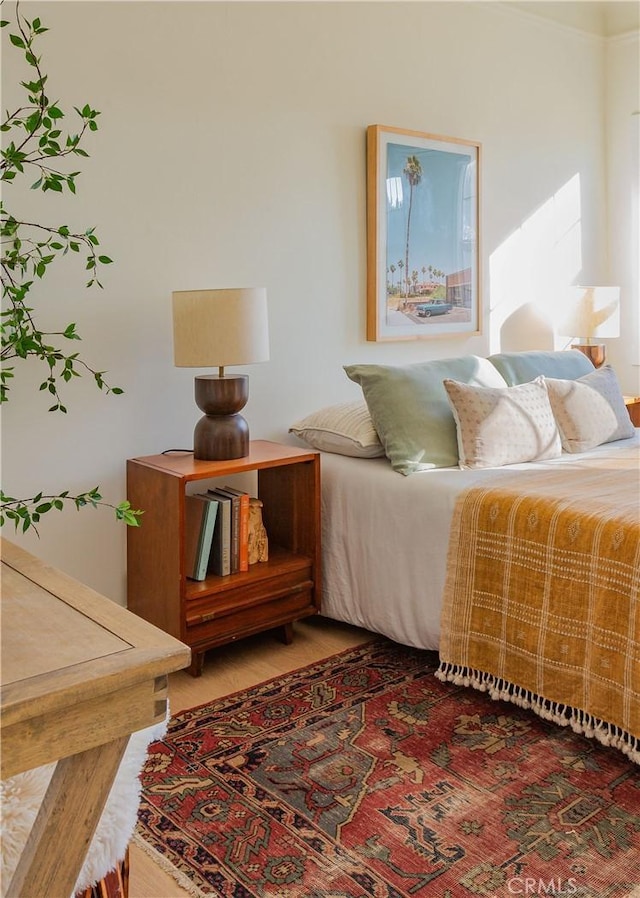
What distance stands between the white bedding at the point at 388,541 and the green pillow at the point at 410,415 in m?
0.06

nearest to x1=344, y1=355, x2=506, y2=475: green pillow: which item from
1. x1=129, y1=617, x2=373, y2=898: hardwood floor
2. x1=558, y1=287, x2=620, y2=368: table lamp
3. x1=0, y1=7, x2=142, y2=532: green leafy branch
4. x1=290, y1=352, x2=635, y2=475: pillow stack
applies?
x1=290, y1=352, x2=635, y2=475: pillow stack

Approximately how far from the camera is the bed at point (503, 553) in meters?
2.27

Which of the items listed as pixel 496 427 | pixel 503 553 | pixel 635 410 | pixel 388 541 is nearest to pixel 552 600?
pixel 503 553

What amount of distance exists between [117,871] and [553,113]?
171 inches

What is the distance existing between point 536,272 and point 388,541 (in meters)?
2.24

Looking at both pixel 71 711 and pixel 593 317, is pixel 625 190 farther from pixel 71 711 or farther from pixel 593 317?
pixel 71 711

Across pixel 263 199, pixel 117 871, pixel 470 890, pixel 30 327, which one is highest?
pixel 263 199

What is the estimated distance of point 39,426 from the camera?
8.88 ft

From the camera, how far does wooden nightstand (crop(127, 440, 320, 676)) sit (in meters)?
2.66

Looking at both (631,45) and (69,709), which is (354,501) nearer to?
(69,709)

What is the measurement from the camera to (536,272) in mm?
4496

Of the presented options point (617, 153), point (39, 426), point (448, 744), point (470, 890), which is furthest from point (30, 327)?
point (617, 153)

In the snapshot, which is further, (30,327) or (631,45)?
(631,45)

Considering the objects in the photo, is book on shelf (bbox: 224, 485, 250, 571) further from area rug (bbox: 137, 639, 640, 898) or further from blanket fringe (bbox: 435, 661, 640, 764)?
blanket fringe (bbox: 435, 661, 640, 764)
